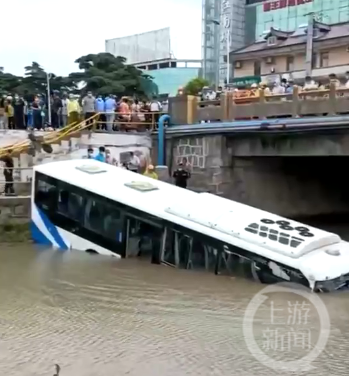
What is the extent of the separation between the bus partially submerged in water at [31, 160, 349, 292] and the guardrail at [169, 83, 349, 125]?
5.46m

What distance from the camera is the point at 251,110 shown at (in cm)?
2083

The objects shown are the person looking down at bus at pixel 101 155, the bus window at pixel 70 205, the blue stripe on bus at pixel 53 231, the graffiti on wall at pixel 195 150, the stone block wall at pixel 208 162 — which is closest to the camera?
the bus window at pixel 70 205

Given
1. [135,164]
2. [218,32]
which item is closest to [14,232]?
[135,164]

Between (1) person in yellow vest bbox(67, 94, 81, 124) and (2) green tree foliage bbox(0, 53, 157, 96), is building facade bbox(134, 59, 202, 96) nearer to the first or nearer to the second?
(2) green tree foliage bbox(0, 53, 157, 96)

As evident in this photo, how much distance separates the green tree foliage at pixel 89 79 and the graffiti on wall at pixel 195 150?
22.2m

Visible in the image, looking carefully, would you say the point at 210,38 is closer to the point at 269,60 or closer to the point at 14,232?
the point at 269,60

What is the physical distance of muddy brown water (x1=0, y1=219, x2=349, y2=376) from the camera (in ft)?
27.2

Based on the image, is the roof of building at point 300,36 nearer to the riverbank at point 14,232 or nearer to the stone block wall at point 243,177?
the stone block wall at point 243,177

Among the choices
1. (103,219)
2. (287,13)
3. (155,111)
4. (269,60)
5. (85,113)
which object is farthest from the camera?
(287,13)

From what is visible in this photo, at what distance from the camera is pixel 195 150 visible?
887 inches

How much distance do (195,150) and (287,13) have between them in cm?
5665

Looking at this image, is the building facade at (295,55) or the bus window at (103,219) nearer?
the bus window at (103,219)

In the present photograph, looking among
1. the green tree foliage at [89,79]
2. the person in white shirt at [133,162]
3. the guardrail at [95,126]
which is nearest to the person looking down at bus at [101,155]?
the person in white shirt at [133,162]

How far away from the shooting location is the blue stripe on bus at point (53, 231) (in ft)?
54.3
